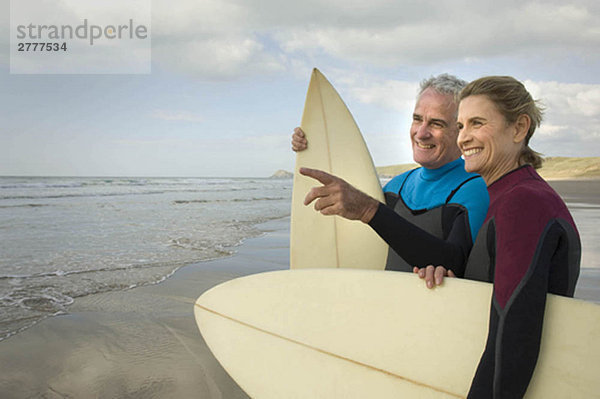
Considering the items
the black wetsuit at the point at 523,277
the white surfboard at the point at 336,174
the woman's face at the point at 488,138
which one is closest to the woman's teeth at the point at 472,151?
the woman's face at the point at 488,138

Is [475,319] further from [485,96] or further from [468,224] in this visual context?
[485,96]

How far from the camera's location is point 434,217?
183cm

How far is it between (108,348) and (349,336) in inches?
72.1

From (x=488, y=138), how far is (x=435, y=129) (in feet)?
1.64

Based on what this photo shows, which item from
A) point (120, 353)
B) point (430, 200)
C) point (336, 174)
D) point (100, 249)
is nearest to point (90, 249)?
point (100, 249)

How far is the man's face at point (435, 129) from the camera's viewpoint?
1.84 m

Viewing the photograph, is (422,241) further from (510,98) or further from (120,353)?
(120,353)

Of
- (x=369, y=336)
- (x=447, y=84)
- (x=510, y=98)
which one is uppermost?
(x=447, y=84)

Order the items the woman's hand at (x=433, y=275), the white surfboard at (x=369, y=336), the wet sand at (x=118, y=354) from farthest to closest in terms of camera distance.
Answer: the wet sand at (x=118, y=354)
the woman's hand at (x=433, y=275)
the white surfboard at (x=369, y=336)

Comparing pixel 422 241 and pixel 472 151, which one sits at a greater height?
pixel 472 151

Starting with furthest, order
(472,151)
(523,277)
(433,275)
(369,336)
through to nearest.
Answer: (369,336)
(433,275)
(472,151)
(523,277)

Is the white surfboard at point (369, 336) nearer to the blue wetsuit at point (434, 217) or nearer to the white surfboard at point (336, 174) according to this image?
the blue wetsuit at point (434, 217)

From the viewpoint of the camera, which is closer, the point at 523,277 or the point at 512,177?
the point at 523,277

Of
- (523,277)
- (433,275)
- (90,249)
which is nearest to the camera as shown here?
(523,277)
